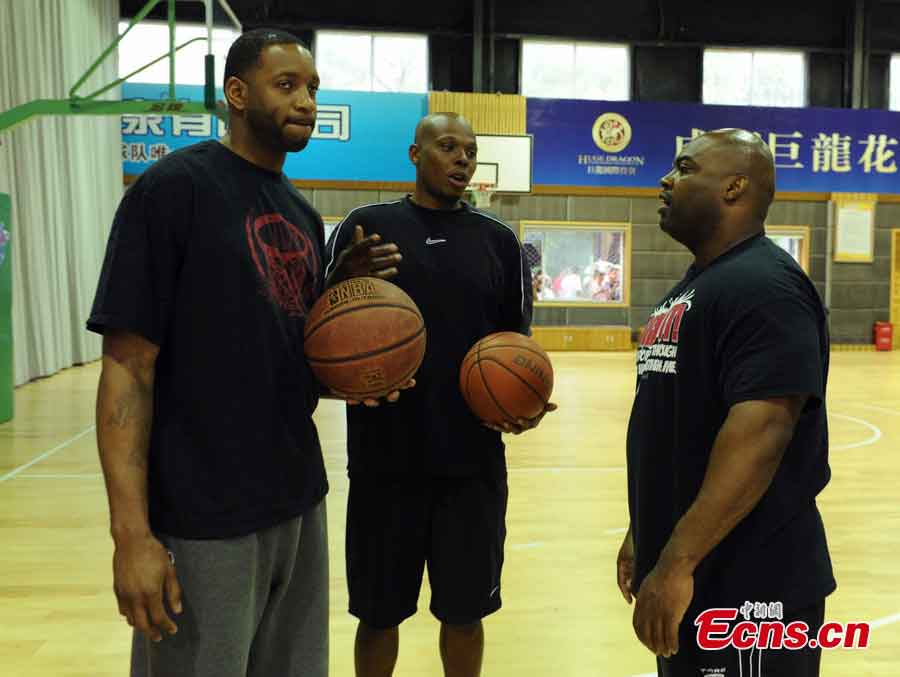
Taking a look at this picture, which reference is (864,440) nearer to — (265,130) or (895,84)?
(265,130)

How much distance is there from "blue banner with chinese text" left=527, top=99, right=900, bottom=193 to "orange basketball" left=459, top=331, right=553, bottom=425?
11043mm

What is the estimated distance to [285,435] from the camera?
152 centimetres

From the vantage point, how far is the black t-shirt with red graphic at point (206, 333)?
1.37 meters

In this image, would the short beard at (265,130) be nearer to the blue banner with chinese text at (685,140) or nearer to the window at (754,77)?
the blue banner with chinese text at (685,140)

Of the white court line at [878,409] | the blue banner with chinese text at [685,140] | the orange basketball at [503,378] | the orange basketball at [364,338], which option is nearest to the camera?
the orange basketball at [364,338]

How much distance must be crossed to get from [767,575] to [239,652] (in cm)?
93

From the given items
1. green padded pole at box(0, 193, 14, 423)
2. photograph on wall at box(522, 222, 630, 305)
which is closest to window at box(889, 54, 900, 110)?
photograph on wall at box(522, 222, 630, 305)

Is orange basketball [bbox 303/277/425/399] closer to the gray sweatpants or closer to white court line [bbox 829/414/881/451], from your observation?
the gray sweatpants

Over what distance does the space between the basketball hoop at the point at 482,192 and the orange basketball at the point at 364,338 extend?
10.0 metres

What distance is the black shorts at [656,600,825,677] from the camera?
1.46 m

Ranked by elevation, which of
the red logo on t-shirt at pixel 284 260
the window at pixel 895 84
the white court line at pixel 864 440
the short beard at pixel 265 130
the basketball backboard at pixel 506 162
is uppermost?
the window at pixel 895 84

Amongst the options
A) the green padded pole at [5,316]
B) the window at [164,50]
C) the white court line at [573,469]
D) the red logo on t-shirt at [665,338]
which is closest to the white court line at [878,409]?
the white court line at [573,469]

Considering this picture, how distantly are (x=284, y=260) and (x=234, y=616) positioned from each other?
2.11 feet

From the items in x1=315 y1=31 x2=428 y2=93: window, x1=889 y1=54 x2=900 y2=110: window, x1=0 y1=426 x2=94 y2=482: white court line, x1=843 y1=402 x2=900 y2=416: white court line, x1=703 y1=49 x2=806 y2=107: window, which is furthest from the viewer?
x1=889 y1=54 x2=900 y2=110: window
